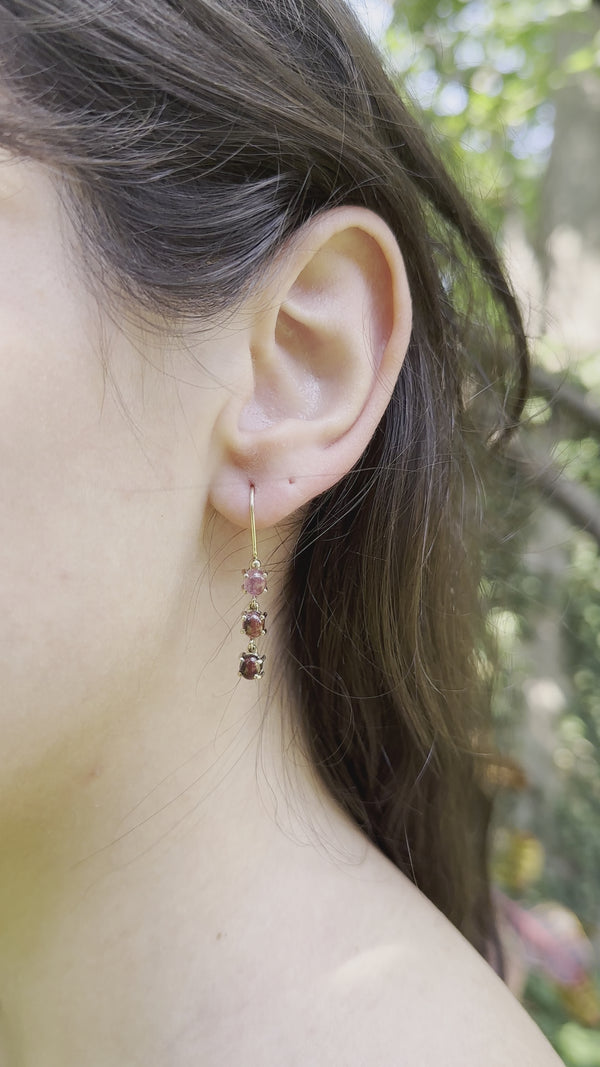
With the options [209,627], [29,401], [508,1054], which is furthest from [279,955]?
[29,401]

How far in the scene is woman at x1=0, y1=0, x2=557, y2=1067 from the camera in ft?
3.46

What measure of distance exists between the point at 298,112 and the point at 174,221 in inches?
9.2

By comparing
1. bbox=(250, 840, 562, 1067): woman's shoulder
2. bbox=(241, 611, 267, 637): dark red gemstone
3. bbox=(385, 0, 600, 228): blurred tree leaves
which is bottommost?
bbox=(250, 840, 562, 1067): woman's shoulder

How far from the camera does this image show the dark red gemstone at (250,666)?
3.97 ft

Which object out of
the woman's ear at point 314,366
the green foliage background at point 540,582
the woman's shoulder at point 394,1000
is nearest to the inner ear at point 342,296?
the woman's ear at point 314,366

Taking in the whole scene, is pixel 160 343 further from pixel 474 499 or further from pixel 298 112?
pixel 474 499

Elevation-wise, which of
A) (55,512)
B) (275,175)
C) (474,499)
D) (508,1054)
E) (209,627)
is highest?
(275,175)

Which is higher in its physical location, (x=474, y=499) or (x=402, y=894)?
(x=474, y=499)

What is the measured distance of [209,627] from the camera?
1.28 metres

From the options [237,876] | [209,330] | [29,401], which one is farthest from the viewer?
[237,876]

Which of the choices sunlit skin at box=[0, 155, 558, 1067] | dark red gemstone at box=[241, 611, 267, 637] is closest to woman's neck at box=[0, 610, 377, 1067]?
sunlit skin at box=[0, 155, 558, 1067]

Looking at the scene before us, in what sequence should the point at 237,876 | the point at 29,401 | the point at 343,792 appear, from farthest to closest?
the point at 343,792
the point at 237,876
the point at 29,401

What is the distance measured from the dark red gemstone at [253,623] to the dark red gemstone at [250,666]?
0.03 metres

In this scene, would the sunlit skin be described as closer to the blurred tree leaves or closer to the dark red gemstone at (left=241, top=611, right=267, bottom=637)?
the dark red gemstone at (left=241, top=611, right=267, bottom=637)
